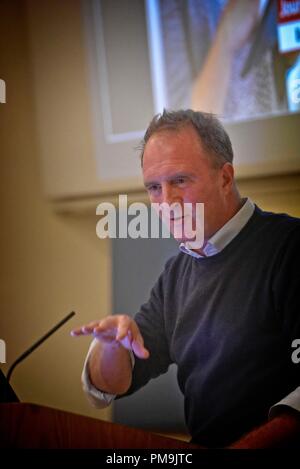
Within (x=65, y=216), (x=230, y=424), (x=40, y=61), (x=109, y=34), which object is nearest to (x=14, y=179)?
(x=65, y=216)

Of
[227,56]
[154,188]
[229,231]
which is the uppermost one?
[227,56]

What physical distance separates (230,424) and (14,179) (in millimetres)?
806

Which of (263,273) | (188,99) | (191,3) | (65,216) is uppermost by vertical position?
(191,3)

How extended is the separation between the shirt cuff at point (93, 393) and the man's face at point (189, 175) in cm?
34

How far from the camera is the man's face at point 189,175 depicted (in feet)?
3.58

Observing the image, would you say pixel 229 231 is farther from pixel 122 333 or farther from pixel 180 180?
pixel 122 333

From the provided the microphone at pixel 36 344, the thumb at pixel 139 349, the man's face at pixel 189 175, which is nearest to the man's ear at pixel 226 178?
the man's face at pixel 189 175

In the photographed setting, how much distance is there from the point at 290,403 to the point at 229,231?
0.34 metres

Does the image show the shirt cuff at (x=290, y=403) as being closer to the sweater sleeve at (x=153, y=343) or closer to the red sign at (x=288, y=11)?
the sweater sleeve at (x=153, y=343)

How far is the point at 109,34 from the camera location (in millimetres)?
1344

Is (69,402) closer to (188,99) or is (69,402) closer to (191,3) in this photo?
(188,99)

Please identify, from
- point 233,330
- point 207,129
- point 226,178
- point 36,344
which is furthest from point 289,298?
point 36,344

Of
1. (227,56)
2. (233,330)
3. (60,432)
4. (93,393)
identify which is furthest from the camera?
(227,56)

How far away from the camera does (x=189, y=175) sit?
1.10 meters
